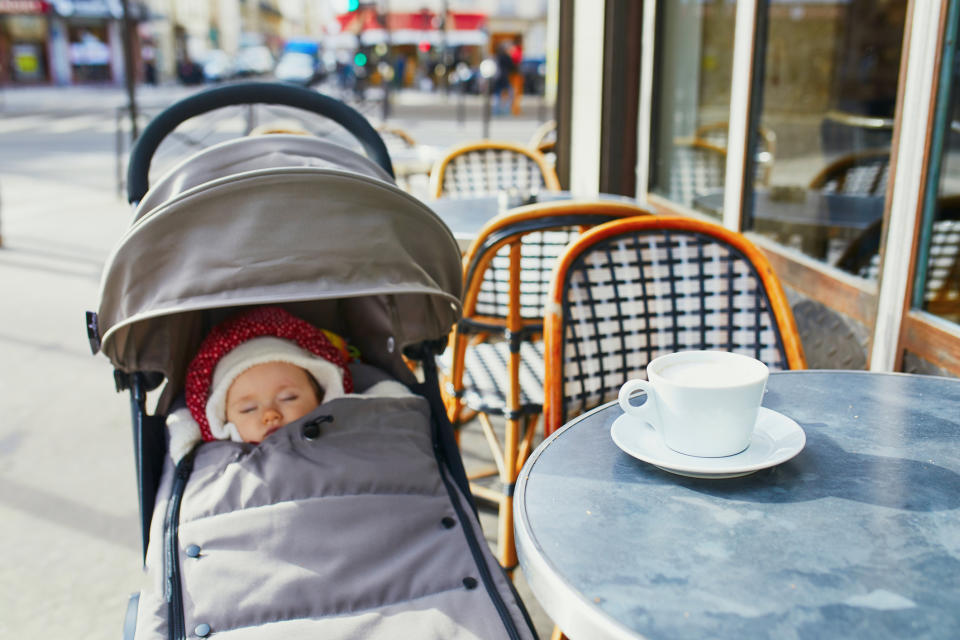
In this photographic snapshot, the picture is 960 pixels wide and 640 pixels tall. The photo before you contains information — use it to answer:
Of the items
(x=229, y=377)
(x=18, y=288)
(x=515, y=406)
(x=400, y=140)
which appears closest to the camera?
(x=229, y=377)

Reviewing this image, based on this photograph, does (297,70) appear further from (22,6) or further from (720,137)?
(720,137)

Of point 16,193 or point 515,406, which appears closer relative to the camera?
point 515,406

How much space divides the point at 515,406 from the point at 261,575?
3.36ft

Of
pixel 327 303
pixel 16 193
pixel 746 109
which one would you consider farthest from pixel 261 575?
pixel 16 193

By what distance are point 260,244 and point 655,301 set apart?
3.15 feet

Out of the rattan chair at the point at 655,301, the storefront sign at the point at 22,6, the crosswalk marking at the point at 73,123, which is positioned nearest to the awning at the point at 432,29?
the storefront sign at the point at 22,6

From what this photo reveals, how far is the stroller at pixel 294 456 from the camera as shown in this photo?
1347mm

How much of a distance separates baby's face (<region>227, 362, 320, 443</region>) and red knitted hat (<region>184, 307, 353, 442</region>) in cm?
5

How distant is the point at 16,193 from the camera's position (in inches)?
351

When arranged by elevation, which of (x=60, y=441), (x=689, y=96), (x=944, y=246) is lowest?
(x=60, y=441)

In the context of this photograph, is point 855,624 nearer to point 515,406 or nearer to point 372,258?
point 372,258

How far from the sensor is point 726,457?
1059mm

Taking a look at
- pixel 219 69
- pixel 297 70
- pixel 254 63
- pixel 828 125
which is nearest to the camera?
pixel 828 125

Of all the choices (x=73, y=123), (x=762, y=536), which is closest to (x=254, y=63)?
(x=73, y=123)
